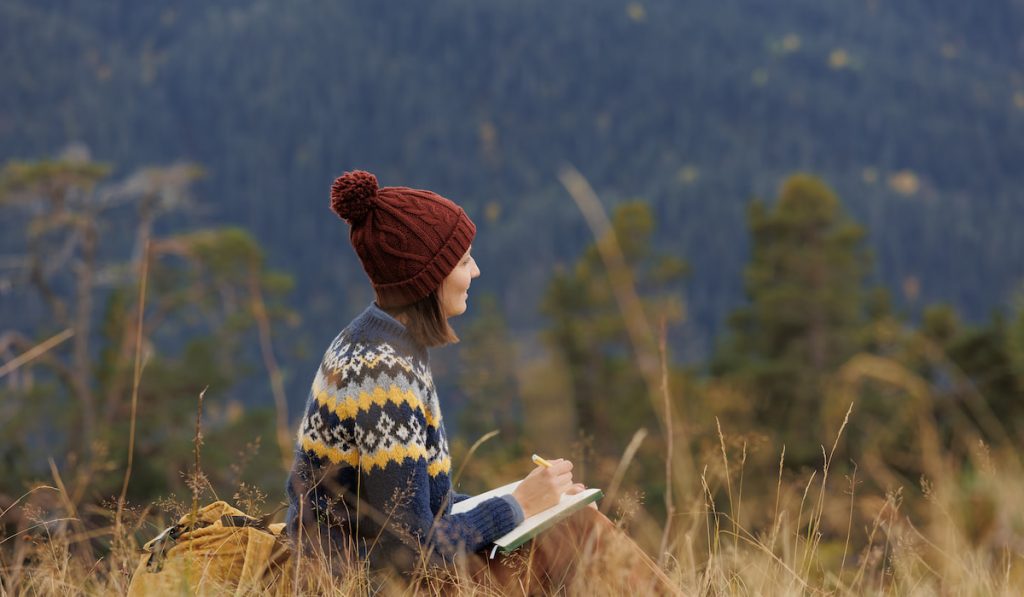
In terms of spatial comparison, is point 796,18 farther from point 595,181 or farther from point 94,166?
point 94,166

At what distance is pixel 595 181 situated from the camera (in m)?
144

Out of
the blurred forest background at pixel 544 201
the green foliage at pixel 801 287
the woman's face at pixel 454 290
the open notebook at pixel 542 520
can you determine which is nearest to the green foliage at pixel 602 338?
the blurred forest background at pixel 544 201

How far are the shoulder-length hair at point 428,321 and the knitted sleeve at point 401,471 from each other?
219mm

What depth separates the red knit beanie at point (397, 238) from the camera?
2.54 m

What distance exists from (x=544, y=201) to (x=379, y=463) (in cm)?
13929

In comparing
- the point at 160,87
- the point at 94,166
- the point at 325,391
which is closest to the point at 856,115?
the point at 160,87

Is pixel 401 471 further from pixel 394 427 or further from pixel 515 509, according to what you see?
pixel 515 509

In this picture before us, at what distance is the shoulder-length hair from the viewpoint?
8.28ft

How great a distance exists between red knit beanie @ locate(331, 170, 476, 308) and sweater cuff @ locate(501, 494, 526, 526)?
47 centimetres

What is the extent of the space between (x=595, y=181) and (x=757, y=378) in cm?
11254

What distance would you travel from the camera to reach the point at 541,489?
2428 millimetres

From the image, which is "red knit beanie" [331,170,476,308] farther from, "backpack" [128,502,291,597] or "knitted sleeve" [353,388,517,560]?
"backpack" [128,502,291,597]

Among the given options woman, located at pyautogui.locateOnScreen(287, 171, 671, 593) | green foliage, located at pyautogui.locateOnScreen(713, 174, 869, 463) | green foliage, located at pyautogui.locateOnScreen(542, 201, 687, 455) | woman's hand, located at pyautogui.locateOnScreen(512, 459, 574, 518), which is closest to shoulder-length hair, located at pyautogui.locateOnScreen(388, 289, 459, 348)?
woman, located at pyautogui.locateOnScreen(287, 171, 671, 593)

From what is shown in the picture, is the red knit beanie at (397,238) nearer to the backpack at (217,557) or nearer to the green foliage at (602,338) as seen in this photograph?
the backpack at (217,557)
